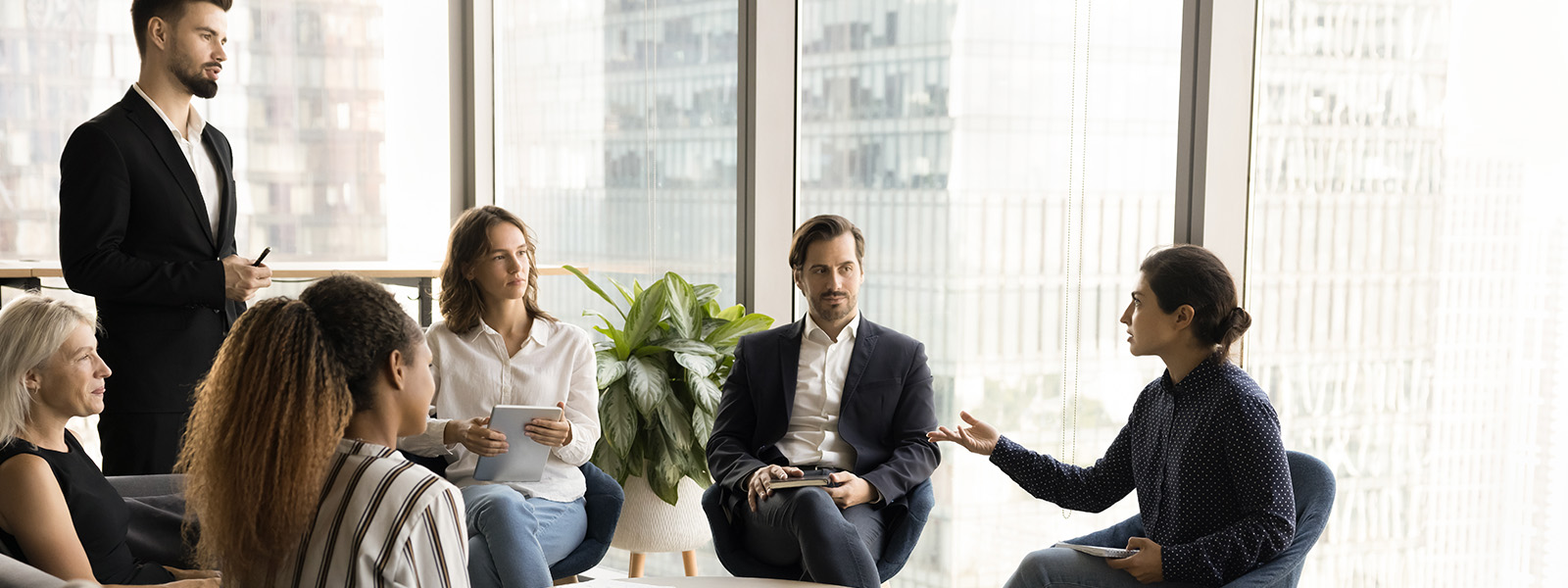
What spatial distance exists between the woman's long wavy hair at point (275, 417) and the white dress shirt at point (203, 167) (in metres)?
1.57

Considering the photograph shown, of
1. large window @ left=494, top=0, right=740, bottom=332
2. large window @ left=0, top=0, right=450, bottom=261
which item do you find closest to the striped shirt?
large window @ left=494, top=0, right=740, bottom=332

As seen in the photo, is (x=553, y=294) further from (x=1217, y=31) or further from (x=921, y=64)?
(x=1217, y=31)

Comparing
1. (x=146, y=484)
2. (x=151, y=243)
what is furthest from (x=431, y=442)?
(x=151, y=243)

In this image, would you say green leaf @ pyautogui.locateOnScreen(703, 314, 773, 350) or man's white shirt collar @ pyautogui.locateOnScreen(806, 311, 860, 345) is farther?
green leaf @ pyautogui.locateOnScreen(703, 314, 773, 350)

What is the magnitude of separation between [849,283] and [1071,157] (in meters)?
0.77

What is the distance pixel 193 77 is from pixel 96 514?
1128mm

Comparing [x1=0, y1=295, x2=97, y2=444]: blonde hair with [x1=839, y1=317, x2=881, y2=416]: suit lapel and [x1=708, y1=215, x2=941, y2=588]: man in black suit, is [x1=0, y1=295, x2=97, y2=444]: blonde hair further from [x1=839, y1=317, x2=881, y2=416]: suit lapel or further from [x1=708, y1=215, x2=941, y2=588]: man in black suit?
[x1=839, y1=317, x2=881, y2=416]: suit lapel

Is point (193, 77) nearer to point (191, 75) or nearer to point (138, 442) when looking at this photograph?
point (191, 75)

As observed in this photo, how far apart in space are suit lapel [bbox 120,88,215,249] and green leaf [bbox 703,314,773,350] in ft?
5.70

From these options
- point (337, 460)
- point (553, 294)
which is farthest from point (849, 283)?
point (553, 294)

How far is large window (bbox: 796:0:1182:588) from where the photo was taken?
3293mm

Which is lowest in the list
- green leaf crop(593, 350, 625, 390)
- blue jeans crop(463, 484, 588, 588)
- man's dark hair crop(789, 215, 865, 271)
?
blue jeans crop(463, 484, 588, 588)

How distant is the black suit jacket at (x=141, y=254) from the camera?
8.86 feet

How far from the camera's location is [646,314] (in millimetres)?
4047
